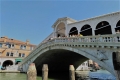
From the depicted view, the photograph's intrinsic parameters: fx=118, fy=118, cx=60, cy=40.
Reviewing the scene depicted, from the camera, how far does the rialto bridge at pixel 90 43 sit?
6.77 m

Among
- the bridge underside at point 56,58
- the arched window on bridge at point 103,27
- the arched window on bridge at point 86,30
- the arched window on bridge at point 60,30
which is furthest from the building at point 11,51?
the arched window on bridge at point 103,27

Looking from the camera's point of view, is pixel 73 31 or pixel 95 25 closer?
pixel 95 25

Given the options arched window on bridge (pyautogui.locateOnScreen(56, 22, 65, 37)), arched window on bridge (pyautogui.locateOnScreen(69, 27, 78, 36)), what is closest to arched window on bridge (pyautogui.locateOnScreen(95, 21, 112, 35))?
arched window on bridge (pyautogui.locateOnScreen(69, 27, 78, 36))

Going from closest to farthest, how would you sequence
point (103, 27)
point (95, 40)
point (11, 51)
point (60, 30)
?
point (95, 40)
point (103, 27)
point (60, 30)
point (11, 51)

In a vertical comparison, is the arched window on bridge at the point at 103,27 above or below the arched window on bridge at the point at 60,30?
below

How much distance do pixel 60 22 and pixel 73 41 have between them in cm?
662

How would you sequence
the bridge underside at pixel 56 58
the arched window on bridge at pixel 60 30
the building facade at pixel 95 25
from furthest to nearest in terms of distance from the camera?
the arched window on bridge at pixel 60 30
the bridge underside at pixel 56 58
the building facade at pixel 95 25

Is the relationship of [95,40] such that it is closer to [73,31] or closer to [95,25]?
[95,25]

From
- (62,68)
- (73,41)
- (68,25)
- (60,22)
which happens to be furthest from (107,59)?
(62,68)

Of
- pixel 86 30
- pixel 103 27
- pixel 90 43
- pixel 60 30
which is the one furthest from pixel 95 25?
pixel 60 30

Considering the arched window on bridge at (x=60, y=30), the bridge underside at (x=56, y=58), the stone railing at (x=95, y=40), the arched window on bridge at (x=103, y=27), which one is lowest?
the bridge underside at (x=56, y=58)

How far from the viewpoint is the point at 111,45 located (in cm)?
669

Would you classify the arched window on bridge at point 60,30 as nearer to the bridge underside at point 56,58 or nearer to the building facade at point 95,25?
the building facade at point 95,25

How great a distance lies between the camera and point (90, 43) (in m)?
8.13
